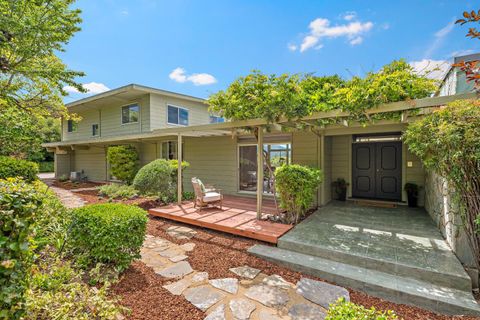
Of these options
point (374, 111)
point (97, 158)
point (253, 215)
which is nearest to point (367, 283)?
point (374, 111)

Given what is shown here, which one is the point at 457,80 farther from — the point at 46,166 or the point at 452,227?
the point at 46,166

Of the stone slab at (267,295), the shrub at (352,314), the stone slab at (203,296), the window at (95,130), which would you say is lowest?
the stone slab at (267,295)

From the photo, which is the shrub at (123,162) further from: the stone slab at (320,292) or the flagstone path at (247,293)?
the stone slab at (320,292)

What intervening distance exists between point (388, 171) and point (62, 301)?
865cm

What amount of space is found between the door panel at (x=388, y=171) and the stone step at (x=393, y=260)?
13.7 ft

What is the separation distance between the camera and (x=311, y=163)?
7.36m

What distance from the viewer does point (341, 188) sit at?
791 cm

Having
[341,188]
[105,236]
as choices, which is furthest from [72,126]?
[341,188]

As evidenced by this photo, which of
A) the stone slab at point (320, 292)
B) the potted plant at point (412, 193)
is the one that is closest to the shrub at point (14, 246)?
the stone slab at point (320, 292)

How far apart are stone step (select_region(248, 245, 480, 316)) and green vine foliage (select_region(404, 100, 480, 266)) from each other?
85 centimetres

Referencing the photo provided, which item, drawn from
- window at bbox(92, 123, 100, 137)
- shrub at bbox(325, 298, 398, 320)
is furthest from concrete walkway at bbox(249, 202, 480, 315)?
window at bbox(92, 123, 100, 137)

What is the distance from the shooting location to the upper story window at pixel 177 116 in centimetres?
1162

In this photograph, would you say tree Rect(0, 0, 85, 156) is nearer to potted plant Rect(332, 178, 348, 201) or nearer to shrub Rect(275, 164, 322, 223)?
shrub Rect(275, 164, 322, 223)

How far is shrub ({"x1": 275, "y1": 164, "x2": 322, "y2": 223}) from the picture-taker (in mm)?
5109
